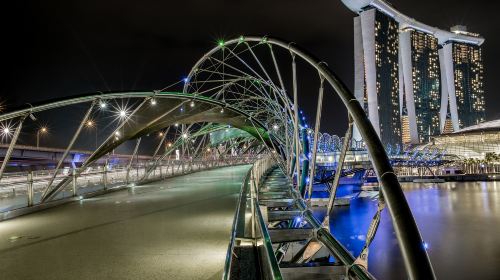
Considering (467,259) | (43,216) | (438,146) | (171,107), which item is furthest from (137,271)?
(438,146)

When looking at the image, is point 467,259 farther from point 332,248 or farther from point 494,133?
point 494,133

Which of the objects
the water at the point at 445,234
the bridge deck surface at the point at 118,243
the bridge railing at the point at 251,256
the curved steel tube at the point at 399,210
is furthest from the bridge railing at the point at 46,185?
the water at the point at 445,234

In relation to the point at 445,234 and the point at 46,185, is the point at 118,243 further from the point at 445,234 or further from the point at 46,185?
the point at 445,234

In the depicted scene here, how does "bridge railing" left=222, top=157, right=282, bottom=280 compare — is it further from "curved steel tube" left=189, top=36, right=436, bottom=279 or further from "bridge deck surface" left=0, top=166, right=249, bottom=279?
"curved steel tube" left=189, top=36, right=436, bottom=279

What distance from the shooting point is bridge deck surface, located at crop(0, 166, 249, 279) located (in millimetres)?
6180

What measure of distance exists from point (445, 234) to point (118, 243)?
4005 cm

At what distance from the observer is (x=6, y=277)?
5.96 metres

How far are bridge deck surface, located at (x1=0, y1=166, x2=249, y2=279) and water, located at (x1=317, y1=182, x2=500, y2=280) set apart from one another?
23.5 meters

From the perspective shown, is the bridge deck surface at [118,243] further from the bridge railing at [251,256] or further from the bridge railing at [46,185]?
→ the bridge railing at [46,185]

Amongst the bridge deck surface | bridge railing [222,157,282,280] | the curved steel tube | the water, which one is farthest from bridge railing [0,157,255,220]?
the water

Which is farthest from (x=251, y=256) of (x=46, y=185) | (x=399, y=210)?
(x=46, y=185)

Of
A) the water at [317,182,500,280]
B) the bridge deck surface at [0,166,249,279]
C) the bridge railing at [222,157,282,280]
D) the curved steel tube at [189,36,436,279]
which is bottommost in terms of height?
the water at [317,182,500,280]

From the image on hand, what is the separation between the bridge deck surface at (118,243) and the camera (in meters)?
6.18

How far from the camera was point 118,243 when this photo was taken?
8188mm
